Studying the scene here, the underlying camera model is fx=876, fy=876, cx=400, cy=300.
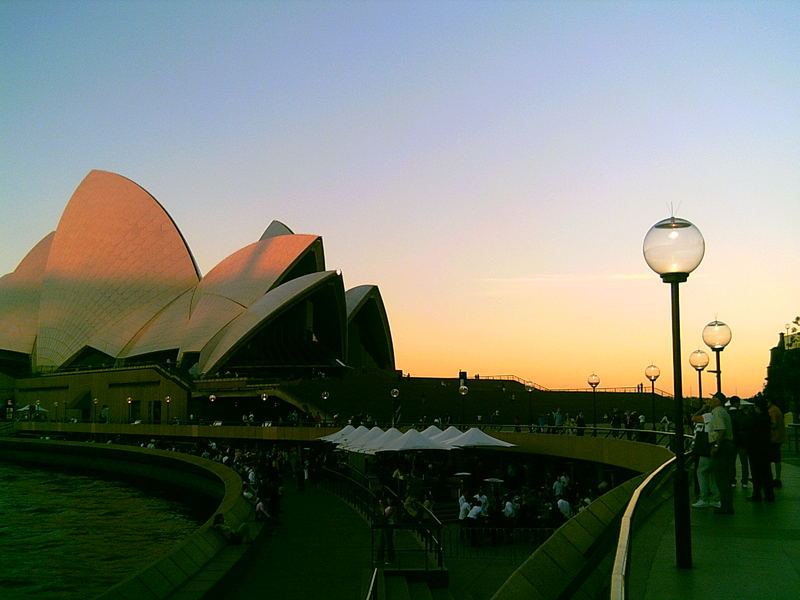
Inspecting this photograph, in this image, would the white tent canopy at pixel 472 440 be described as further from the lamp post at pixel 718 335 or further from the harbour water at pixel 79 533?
the lamp post at pixel 718 335

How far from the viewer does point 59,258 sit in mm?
61406

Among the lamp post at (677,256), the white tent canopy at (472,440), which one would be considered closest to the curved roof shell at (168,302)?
the white tent canopy at (472,440)

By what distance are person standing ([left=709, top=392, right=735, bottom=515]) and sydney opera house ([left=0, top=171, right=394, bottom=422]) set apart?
4168 cm

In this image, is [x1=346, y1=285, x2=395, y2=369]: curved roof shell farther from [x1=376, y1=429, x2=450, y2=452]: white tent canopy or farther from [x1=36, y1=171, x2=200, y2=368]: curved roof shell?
[x1=376, y1=429, x2=450, y2=452]: white tent canopy

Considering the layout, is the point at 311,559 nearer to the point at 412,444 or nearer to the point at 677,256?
the point at 412,444

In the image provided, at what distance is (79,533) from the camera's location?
2144 cm

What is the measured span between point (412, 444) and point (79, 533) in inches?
337

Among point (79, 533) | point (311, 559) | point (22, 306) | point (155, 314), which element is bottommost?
point (79, 533)

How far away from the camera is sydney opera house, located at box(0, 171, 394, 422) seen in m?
51.4

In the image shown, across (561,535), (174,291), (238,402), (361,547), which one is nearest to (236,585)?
(361,547)

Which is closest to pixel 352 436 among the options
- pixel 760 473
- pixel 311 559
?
pixel 311 559

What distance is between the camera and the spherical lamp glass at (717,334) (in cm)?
989

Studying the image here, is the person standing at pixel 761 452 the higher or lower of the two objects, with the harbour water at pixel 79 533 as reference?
higher

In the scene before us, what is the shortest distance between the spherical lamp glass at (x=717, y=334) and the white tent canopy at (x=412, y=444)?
35.5 ft
